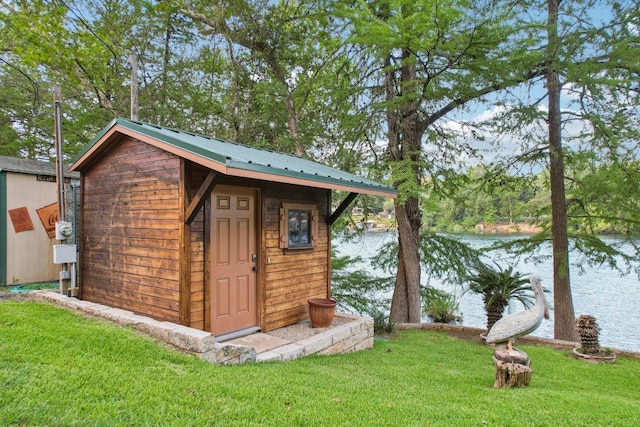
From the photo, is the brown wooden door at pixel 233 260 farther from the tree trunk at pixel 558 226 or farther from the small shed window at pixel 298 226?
the tree trunk at pixel 558 226

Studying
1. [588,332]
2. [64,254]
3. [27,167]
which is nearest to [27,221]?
[27,167]

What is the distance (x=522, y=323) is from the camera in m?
3.63

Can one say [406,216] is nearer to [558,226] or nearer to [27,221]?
[558,226]

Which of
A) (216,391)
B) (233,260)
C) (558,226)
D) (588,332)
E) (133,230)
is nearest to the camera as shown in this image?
(216,391)

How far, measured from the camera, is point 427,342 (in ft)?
21.9

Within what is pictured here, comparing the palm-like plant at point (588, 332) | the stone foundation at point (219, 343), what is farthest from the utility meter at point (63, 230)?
the palm-like plant at point (588, 332)

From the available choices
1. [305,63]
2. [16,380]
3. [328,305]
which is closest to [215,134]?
[305,63]

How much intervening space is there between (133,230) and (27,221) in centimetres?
372

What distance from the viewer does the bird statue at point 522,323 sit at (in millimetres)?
3609

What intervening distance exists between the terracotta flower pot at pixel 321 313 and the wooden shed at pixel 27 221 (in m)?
4.43

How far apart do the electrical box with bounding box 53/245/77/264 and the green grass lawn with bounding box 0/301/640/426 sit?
A: 0.73 metres

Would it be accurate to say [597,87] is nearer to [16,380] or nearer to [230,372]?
[230,372]

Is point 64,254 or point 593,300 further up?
point 64,254

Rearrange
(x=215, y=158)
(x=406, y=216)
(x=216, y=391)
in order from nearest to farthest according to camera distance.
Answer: (x=216, y=391), (x=215, y=158), (x=406, y=216)
